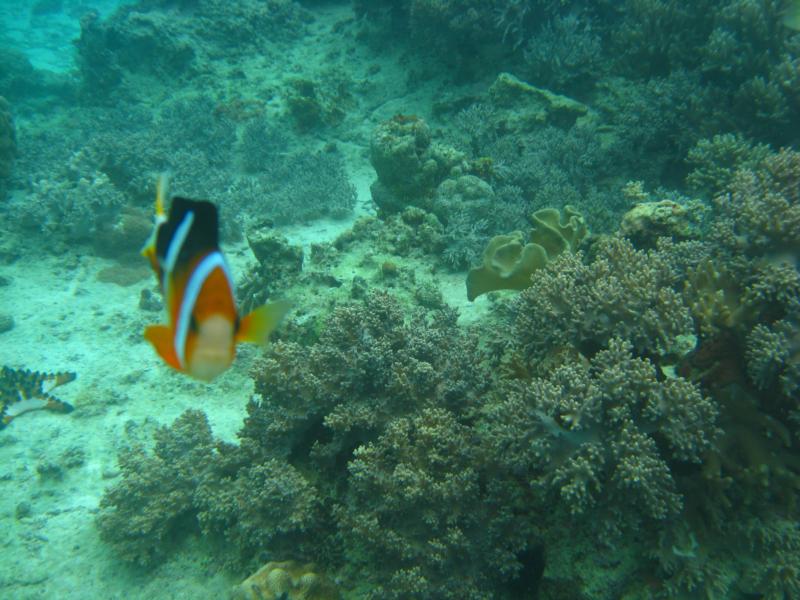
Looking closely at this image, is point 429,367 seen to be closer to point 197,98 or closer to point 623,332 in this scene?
point 623,332

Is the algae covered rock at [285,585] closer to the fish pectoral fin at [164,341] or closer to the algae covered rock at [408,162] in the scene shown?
the fish pectoral fin at [164,341]

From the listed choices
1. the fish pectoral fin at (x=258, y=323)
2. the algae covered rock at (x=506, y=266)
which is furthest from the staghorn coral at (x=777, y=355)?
the fish pectoral fin at (x=258, y=323)

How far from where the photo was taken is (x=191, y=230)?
116 centimetres

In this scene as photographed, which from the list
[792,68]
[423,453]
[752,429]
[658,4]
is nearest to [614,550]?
[752,429]

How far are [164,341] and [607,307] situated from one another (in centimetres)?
274

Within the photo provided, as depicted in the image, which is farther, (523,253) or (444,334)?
(523,253)

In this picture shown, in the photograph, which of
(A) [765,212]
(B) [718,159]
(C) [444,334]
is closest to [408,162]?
(C) [444,334]

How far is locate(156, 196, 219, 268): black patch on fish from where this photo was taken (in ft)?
3.75

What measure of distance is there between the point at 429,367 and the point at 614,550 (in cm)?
165

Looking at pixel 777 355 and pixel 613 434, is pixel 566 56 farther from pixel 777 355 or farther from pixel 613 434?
pixel 613 434

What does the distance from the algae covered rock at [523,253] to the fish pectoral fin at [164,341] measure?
4.04 metres

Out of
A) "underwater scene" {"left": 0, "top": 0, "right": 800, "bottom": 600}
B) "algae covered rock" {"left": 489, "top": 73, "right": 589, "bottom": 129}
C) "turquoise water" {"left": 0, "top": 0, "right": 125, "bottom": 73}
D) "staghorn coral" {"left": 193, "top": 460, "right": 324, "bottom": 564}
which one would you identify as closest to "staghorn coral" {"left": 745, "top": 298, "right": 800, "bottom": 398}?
"underwater scene" {"left": 0, "top": 0, "right": 800, "bottom": 600}

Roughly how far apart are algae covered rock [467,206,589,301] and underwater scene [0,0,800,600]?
27 millimetres

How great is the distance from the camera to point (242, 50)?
46.7 ft
